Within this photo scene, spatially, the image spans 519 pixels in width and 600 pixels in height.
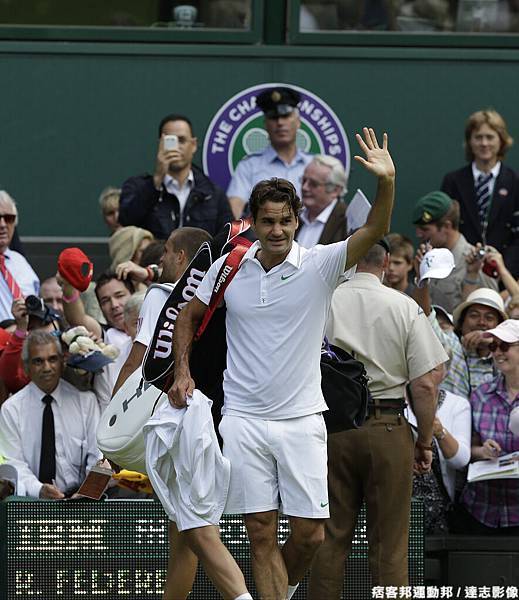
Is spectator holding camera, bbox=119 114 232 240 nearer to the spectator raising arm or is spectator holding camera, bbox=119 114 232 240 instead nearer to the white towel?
the spectator raising arm

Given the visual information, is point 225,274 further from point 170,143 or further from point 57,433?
point 170,143

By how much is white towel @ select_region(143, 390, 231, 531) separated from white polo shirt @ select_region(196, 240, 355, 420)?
0.15 metres

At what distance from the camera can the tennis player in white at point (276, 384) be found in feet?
21.2

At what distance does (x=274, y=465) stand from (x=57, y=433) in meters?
2.15

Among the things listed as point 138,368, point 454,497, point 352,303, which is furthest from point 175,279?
point 454,497

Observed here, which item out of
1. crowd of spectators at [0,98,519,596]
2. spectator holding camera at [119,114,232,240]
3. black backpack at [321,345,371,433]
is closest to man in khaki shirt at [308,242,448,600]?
crowd of spectators at [0,98,519,596]

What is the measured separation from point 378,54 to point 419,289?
3.23 metres

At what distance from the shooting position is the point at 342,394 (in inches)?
275

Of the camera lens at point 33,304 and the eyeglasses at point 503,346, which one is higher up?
the camera lens at point 33,304

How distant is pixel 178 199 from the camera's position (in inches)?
396

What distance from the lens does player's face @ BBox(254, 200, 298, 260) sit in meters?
6.47

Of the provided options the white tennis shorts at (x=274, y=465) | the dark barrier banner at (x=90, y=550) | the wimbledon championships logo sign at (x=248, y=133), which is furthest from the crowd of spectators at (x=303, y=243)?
the white tennis shorts at (x=274, y=465)

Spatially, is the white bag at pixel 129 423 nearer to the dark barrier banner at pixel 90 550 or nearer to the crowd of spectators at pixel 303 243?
the crowd of spectators at pixel 303 243

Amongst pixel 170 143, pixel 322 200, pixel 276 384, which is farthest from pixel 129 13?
pixel 276 384
